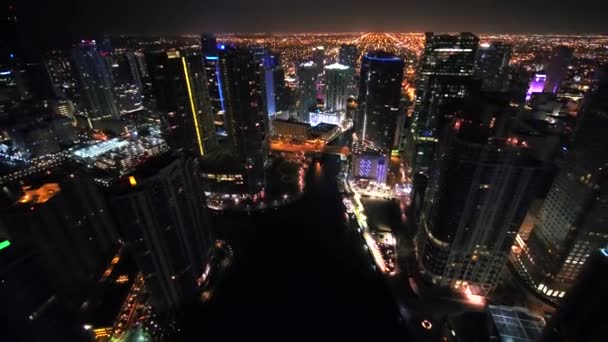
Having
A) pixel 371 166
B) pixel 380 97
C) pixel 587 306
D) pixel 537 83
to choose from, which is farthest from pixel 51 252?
pixel 537 83

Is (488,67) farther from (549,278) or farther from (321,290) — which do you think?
(321,290)

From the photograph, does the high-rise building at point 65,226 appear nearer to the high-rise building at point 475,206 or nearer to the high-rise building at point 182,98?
the high-rise building at point 182,98

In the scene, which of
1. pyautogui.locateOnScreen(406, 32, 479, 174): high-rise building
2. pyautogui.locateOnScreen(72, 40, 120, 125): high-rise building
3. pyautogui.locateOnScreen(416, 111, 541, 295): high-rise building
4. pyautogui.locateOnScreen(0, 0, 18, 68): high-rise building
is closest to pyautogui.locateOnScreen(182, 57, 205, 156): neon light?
pyautogui.locateOnScreen(0, 0, 18, 68): high-rise building

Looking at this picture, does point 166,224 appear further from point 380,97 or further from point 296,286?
point 380,97

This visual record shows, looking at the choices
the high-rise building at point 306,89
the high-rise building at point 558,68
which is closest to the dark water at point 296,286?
the high-rise building at point 306,89

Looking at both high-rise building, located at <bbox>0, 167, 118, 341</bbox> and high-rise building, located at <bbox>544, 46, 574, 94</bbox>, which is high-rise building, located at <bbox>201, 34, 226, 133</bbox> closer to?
high-rise building, located at <bbox>0, 167, 118, 341</bbox>
